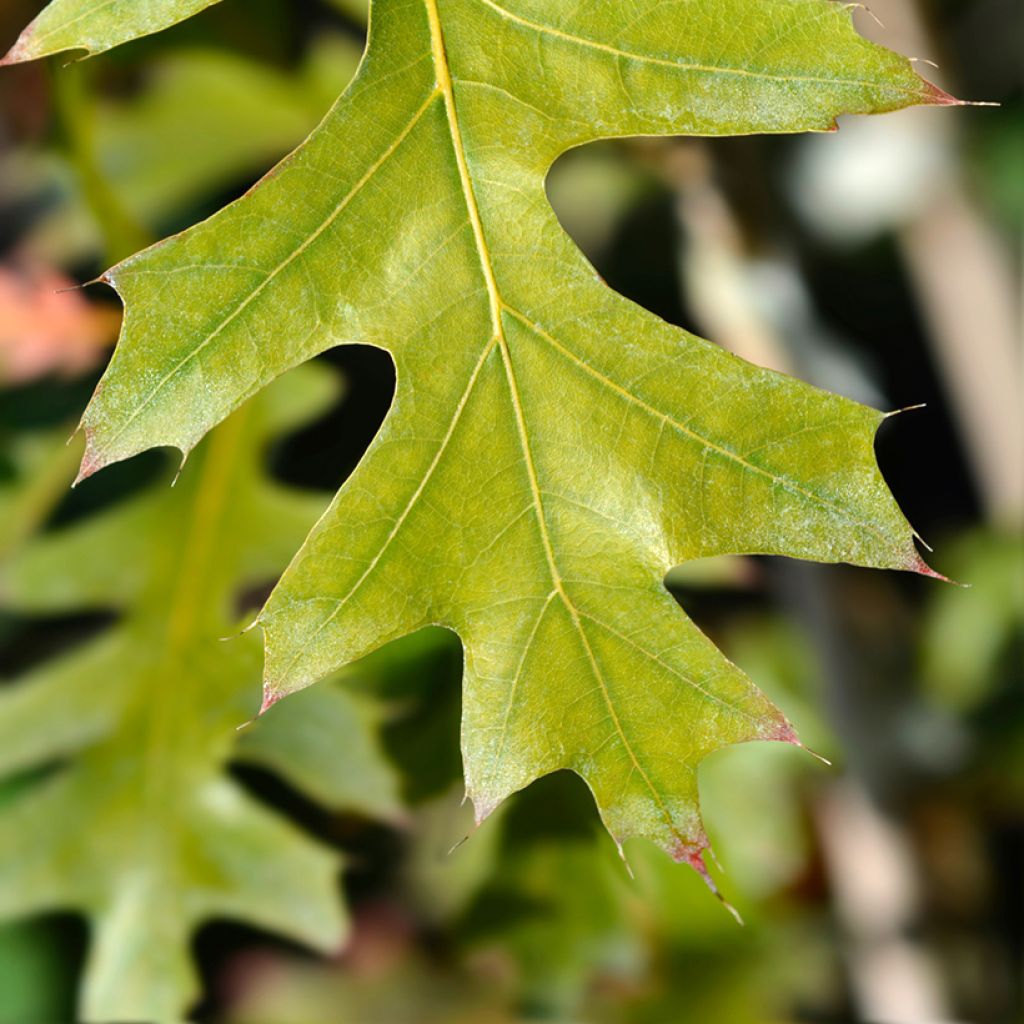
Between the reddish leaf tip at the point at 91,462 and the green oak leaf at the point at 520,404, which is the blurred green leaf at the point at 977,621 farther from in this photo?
the reddish leaf tip at the point at 91,462

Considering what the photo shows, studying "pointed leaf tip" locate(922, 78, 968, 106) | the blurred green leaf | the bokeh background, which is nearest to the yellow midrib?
the bokeh background

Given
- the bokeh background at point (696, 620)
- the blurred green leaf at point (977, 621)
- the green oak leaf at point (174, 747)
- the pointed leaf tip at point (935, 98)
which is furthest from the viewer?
the blurred green leaf at point (977, 621)

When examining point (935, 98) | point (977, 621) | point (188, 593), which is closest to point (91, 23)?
point (935, 98)

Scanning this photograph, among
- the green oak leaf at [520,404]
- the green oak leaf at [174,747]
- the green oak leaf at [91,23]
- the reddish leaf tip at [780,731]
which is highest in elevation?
the green oak leaf at [91,23]

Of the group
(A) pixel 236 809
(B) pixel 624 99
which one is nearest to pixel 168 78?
(A) pixel 236 809

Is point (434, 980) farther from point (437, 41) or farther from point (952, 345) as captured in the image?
point (437, 41)

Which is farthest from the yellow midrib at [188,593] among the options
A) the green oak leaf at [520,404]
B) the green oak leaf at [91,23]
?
the green oak leaf at [91,23]

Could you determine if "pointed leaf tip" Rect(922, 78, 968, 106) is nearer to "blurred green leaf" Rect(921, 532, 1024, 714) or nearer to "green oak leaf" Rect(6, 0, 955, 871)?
"green oak leaf" Rect(6, 0, 955, 871)
